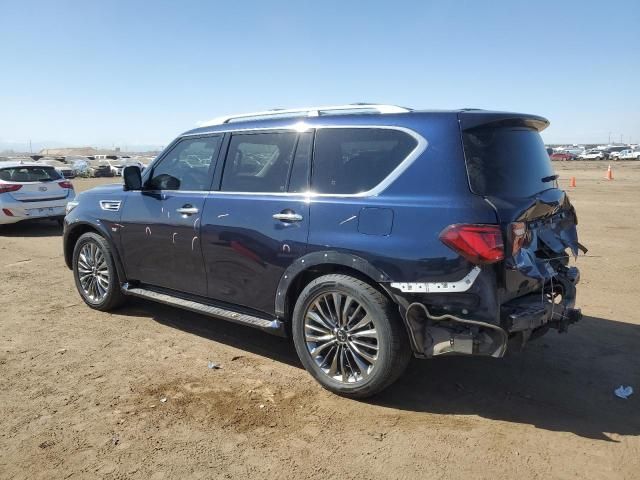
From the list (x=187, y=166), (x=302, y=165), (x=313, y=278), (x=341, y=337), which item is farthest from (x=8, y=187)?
(x=341, y=337)

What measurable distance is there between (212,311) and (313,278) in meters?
1.07

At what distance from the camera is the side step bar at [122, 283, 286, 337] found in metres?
4.13

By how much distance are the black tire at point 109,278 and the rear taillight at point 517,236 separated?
393cm

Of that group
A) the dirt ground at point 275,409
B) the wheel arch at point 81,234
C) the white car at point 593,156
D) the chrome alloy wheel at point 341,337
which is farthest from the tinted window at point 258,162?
the white car at point 593,156

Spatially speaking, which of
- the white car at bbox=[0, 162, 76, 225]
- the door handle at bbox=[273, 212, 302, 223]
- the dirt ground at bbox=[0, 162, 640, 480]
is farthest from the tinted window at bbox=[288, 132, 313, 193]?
the white car at bbox=[0, 162, 76, 225]

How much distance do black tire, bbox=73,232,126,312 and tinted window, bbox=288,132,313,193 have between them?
2434 millimetres

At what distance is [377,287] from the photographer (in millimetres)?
3572

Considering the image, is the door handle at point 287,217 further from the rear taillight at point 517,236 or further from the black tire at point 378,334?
the rear taillight at point 517,236

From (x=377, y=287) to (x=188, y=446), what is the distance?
1525 millimetres

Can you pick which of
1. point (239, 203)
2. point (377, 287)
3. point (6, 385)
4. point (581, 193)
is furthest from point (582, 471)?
point (581, 193)

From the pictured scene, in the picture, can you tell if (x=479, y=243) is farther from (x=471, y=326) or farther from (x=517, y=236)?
(x=471, y=326)

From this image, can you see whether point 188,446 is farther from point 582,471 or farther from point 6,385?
point 582,471

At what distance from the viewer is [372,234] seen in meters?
3.51

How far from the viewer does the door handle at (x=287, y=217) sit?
3.92m
